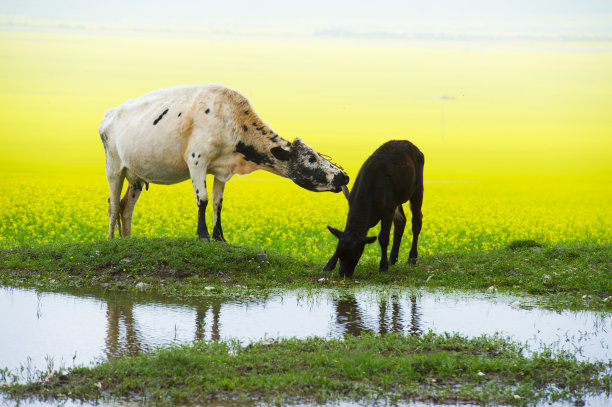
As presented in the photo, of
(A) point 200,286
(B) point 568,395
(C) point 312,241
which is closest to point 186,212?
(C) point 312,241

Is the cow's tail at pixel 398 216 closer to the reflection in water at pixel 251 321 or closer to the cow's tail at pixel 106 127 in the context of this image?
the reflection in water at pixel 251 321

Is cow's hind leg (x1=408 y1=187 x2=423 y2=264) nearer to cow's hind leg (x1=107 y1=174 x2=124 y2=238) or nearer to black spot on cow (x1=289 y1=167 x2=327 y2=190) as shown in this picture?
black spot on cow (x1=289 y1=167 x2=327 y2=190)

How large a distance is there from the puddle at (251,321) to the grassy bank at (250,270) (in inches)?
24.8

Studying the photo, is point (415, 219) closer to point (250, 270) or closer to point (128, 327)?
point (250, 270)

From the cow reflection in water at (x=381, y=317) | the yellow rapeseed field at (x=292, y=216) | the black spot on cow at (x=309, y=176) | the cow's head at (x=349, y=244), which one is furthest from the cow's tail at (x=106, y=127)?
the cow reflection in water at (x=381, y=317)

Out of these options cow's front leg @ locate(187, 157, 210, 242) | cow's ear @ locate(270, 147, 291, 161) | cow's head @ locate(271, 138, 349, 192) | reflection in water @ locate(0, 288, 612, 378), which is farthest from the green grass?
cow's ear @ locate(270, 147, 291, 161)

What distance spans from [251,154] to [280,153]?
0.55 m

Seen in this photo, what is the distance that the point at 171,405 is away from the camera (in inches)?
237

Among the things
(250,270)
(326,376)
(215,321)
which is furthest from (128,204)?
(326,376)

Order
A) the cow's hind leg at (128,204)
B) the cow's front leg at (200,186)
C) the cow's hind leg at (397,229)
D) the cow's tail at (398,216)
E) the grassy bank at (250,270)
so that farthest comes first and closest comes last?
the cow's hind leg at (128,204) → the cow's front leg at (200,186) → the cow's tail at (398,216) → the cow's hind leg at (397,229) → the grassy bank at (250,270)

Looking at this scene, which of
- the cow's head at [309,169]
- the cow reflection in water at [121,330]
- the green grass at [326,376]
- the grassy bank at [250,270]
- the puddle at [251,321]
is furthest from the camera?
the cow's head at [309,169]

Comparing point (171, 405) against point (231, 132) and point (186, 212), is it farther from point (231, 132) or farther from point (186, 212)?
point (186, 212)

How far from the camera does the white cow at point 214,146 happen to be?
13.8 meters

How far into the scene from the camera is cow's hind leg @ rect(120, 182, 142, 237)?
15.8 m
